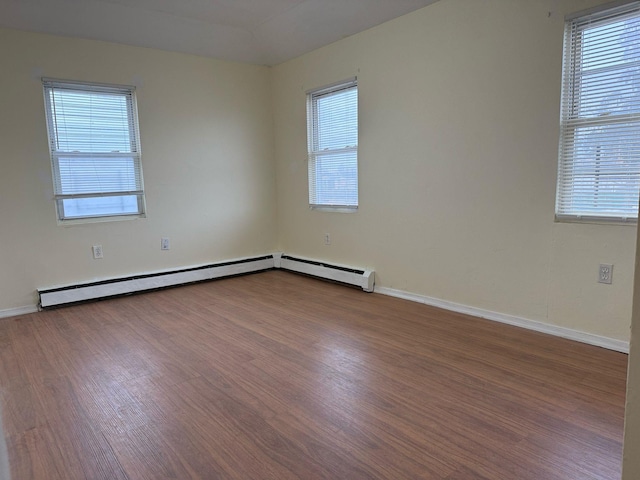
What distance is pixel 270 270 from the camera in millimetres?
5535

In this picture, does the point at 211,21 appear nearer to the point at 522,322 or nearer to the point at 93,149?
the point at 93,149

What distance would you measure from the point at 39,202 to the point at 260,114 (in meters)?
2.63

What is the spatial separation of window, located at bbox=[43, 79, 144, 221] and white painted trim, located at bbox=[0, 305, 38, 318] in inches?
34.2

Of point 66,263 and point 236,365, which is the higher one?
point 66,263

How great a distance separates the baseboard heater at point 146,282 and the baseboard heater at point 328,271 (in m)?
0.20

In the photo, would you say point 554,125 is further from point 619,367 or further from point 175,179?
point 175,179

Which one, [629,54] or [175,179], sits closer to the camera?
[629,54]

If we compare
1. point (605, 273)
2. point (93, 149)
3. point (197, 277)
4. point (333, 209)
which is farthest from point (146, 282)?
point (605, 273)

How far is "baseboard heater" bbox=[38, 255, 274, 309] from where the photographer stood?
4.04 meters

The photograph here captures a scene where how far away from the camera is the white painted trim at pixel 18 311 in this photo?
3.85 m

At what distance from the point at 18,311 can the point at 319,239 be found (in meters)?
3.05

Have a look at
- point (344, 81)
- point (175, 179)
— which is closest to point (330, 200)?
point (344, 81)

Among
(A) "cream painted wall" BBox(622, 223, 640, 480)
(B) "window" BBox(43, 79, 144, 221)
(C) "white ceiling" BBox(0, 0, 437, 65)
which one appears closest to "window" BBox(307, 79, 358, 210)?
(C) "white ceiling" BBox(0, 0, 437, 65)

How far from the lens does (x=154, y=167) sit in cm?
457
